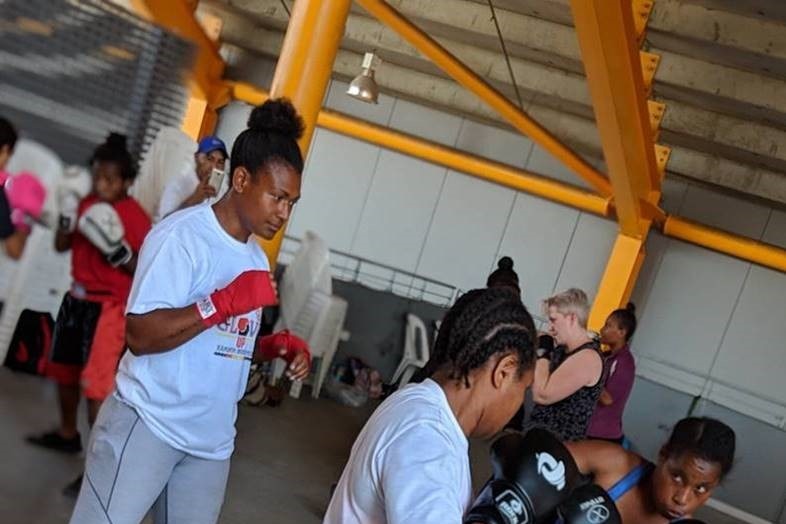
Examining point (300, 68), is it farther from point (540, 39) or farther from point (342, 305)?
point (540, 39)

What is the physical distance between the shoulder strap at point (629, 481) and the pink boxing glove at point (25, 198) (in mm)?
2563

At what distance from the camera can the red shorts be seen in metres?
4.25

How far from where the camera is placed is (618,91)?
5.76 m

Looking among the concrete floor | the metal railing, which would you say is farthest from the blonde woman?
the metal railing

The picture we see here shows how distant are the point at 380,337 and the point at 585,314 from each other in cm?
638

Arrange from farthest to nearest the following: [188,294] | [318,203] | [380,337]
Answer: [318,203] → [380,337] → [188,294]

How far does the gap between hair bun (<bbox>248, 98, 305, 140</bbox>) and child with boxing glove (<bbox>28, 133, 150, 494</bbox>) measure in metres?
1.76

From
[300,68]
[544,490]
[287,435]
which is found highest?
[300,68]

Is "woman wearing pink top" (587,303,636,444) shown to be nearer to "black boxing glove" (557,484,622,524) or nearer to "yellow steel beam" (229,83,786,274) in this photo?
"black boxing glove" (557,484,622,524)

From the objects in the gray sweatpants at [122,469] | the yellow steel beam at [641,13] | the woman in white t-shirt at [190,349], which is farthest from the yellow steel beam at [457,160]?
the gray sweatpants at [122,469]

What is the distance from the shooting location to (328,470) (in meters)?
6.24

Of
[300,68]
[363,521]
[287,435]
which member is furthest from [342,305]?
[363,521]

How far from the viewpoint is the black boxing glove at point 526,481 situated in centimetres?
186

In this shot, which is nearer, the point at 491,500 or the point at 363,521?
the point at 363,521
